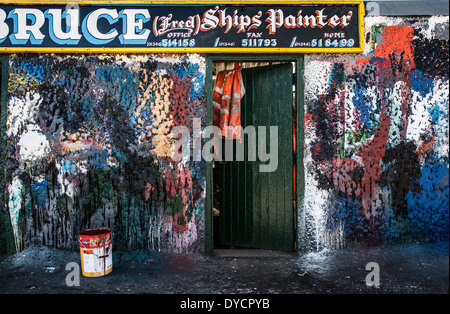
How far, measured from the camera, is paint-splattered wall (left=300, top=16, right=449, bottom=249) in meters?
4.39

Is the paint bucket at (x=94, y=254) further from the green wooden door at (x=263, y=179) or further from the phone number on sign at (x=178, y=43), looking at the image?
the phone number on sign at (x=178, y=43)

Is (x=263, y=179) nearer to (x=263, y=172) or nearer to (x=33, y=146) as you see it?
(x=263, y=172)

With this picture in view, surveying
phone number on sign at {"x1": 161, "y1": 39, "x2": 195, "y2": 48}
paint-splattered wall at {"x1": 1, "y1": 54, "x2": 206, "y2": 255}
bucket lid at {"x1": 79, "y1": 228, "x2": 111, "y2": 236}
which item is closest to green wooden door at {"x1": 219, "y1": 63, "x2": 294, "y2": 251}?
paint-splattered wall at {"x1": 1, "y1": 54, "x2": 206, "y2": 255}

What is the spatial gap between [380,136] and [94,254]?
3680 mm

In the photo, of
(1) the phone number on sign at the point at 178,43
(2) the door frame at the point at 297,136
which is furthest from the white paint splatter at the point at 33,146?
A: (2) the door frame at the point at 297,136

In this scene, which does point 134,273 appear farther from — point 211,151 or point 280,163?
point 280,163

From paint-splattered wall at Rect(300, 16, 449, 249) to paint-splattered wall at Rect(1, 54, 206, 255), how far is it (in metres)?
1.53

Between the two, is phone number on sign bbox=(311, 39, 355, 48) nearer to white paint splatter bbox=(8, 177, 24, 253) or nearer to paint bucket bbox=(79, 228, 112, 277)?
paint bucket bbox=(79, 228, 112, 277)

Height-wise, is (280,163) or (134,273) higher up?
(280,163)

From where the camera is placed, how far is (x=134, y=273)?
3855 mm

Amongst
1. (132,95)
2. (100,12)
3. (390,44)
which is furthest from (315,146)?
(100,12)

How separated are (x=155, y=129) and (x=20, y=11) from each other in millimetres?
2236

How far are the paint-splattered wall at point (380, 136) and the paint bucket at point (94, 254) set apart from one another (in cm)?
240

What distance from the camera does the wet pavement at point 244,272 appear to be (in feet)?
11.4
